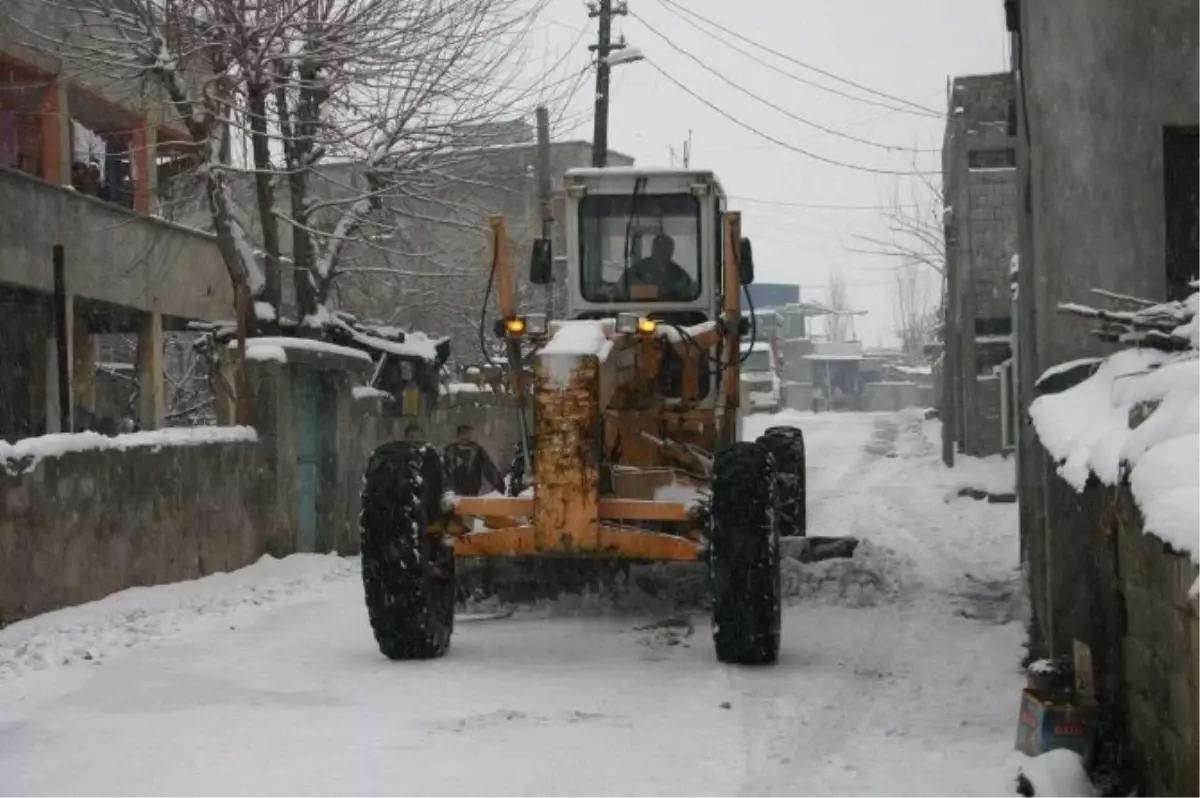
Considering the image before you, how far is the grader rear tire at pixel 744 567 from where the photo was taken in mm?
8555

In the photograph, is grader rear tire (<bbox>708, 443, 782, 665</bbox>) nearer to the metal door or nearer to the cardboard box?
the cardboard box

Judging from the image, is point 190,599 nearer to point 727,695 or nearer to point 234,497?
point 234,497

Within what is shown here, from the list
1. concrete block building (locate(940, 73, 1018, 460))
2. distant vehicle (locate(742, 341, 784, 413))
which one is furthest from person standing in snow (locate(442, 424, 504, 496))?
distant vehicle (locate(742, 341, 784, 413))

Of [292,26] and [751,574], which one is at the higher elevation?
[292,26]

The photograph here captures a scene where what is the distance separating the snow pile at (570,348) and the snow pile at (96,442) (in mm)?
3639

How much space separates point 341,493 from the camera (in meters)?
16.9

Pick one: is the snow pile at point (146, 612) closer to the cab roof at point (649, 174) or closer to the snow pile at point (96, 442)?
the snow pile at point (96, 442)

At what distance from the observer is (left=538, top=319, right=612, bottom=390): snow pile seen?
9055mm

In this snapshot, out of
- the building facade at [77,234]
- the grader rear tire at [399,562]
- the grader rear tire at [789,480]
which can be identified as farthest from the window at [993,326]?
the grader rear tire at [399,562]

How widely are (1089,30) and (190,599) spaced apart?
7517mm

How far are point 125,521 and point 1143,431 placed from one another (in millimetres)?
8550

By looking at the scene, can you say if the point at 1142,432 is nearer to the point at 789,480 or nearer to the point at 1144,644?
the point at 1144,644

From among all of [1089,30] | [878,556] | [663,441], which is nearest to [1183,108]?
[1089,30]

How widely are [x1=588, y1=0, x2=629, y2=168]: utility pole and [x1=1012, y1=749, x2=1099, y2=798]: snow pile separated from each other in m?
21.8
